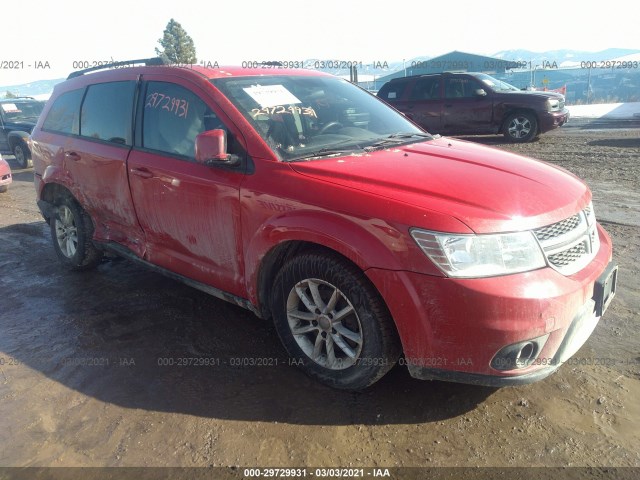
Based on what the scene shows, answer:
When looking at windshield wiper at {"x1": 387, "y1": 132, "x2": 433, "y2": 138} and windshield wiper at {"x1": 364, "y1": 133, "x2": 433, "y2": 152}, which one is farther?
windshield wiper at {"x1": 387, "y1": 132, "x2": 433, "y2": 138}

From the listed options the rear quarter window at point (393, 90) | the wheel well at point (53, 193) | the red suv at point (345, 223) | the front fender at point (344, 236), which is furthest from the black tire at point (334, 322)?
the rear quarter window at point (393, 90)

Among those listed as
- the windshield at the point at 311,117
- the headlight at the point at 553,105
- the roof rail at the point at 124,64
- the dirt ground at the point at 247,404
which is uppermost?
the roof rail at the point at 124,64

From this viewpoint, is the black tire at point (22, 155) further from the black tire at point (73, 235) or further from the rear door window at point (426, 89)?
the rear door window at point (426, 89)

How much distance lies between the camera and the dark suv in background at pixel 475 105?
1135 cm

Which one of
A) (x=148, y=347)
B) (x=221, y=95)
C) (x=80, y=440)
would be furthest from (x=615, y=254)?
(x=80, y=440)

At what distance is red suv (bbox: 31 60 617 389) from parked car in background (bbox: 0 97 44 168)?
9.63 metres

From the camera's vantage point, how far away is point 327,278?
2.61m

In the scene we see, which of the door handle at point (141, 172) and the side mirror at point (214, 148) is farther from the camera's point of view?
the door handle at point (141, 172)

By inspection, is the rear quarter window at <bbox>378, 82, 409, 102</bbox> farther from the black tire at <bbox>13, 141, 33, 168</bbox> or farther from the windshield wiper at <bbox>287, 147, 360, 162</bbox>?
the windshield wiper at <bbox>287, 147, 360, 162</bbox>

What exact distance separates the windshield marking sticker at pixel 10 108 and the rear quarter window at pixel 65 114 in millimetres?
9760

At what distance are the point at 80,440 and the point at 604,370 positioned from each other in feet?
9.67

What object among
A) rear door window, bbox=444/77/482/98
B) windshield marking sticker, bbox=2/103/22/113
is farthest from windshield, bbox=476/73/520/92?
windshield marking sticker, bbox=2/103/22/113

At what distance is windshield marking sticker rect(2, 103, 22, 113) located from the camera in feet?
41.8

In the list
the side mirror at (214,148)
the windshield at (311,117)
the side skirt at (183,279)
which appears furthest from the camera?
the side skirt at (183,279)
